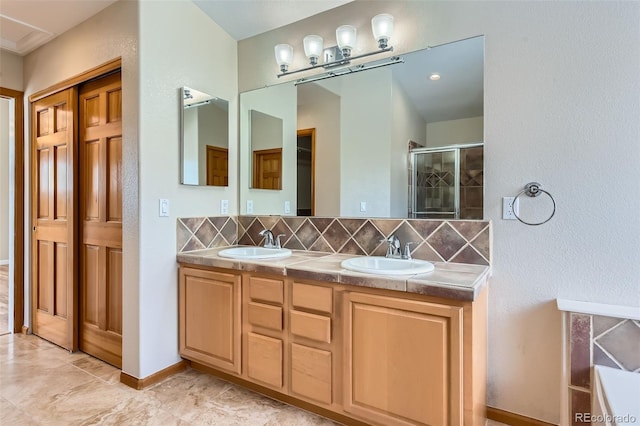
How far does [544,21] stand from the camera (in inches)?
67.9

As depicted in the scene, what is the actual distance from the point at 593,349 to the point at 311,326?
1341mm

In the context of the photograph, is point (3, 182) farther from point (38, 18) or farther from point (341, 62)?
point (341, 62)

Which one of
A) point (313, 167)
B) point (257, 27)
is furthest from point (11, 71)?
point (313, 167)

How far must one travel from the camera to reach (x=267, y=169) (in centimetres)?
274

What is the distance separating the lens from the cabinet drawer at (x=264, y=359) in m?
1.90

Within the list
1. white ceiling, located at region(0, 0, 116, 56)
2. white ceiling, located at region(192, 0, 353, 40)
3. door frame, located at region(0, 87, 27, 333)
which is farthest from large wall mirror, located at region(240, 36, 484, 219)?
door frame, located at region(0, 87, 27, 333)

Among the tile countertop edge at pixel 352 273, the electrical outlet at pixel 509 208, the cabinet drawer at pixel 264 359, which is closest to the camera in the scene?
the tile countertop edge at pixel 352 273

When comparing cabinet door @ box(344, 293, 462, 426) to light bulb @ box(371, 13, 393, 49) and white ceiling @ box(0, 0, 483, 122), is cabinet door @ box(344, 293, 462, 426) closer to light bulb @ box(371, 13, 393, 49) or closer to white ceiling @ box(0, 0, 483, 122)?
white ceiling @ box(0, 0, 483, 122)

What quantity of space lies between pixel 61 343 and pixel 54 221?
1.01 metres

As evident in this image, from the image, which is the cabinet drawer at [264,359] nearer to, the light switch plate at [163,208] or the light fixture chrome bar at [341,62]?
the light switch plate at [163,208]

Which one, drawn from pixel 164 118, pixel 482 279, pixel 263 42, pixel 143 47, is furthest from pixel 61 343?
pixel 482 279

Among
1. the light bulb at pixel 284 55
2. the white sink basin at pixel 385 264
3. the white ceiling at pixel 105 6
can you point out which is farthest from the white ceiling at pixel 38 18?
the white sink basin at pixel 385 264

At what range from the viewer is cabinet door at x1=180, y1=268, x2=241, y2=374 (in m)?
2.07

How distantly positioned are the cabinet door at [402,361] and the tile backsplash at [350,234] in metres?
0.58
